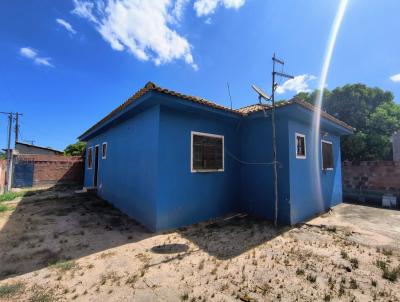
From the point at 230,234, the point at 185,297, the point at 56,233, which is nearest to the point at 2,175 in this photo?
the point at 56,233

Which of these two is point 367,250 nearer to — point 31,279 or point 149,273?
point 149,273

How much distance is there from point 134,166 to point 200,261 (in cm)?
376

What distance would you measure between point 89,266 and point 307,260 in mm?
3796

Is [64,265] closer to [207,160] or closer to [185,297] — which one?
[185,297]

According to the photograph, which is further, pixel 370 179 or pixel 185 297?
pixel 370 179

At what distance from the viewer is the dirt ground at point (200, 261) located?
291 centimetres

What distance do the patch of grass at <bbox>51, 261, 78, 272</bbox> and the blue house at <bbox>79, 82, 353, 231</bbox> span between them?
6.39 ft

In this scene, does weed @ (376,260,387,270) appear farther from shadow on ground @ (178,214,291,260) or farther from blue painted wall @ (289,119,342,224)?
blue painted wall @ (289,119,342,224)

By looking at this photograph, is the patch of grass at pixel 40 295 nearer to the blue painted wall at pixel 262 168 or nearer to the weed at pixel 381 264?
the weed at pixel 381 264

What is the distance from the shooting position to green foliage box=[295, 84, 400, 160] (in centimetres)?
1262

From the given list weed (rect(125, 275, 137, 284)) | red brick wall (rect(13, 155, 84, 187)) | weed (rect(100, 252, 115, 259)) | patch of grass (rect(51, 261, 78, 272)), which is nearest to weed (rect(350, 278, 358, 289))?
weed (rect(125, 275, 137, 284))

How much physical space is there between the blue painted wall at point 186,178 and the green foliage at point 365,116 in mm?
9625

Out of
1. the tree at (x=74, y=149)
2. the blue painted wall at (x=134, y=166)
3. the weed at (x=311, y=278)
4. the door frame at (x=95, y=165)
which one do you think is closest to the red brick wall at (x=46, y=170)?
the door frame at (x=95, y=165)

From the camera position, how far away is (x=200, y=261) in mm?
3793
